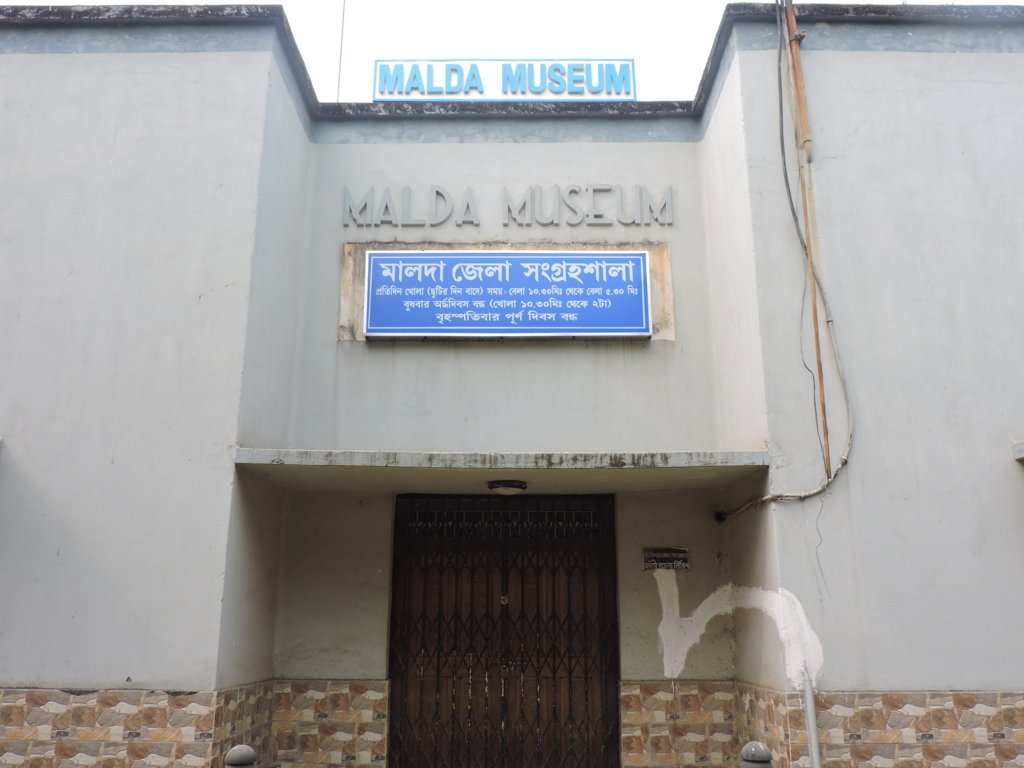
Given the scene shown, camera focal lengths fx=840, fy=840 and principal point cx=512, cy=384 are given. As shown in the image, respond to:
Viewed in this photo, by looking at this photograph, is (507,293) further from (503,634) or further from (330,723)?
(330,723)

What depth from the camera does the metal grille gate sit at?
23.5 feet

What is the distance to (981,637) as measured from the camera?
5.75 metres

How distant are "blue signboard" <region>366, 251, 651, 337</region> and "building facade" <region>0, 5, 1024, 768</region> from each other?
144 millimetres

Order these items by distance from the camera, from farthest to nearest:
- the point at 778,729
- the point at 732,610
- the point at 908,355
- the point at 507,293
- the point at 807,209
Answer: the point at 507,293, the point at 732,610, the point at 807,209, the point at 908,355, the point at 778,729

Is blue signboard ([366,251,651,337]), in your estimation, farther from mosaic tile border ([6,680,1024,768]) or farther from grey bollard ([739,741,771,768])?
grey bollard ([739,741,771,768])

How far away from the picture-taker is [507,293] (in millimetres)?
7637

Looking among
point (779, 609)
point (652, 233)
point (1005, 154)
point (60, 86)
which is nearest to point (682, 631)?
point (779, 609)

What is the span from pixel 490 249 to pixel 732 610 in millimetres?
3840

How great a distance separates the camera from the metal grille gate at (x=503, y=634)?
715 cm

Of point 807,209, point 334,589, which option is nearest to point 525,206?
point 807,209

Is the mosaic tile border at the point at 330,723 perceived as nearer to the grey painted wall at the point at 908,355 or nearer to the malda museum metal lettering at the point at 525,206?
the grey painted wall at the point at 908,355

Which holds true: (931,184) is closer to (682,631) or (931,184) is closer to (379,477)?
(682,631)

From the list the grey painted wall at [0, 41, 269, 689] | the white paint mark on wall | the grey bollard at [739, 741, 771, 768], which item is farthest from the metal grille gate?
the grey bollard at [739, 741, 771, 768]

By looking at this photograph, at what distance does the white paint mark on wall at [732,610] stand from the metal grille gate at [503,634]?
1.57 ft
